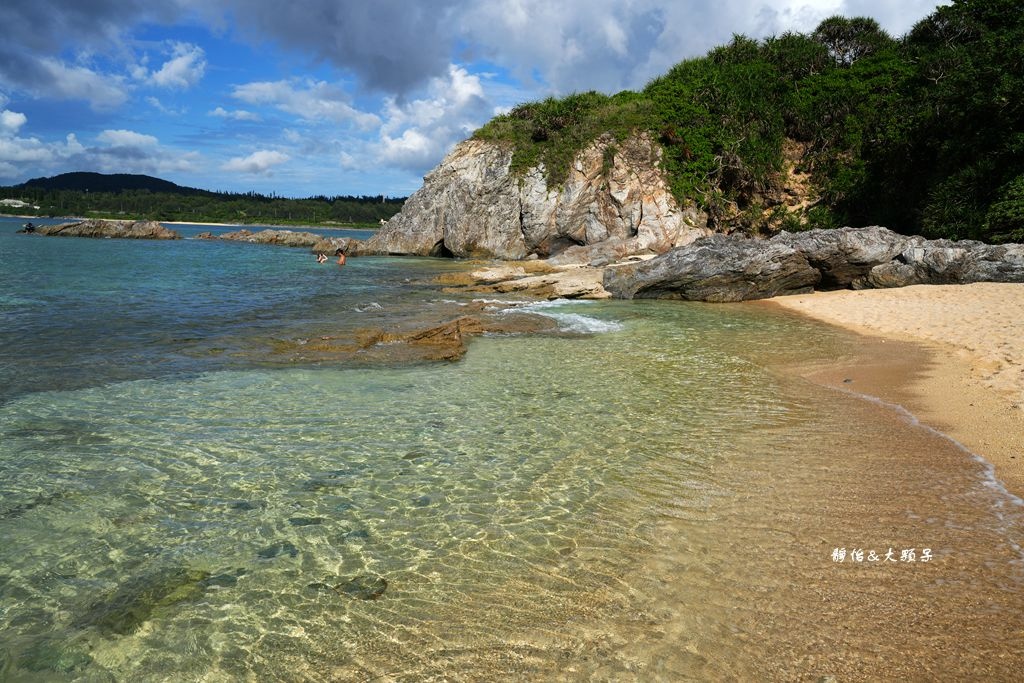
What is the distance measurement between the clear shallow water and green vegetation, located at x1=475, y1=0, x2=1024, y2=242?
69.6 ft

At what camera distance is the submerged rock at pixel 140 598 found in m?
3.95

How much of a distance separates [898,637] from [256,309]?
1898 centimetres

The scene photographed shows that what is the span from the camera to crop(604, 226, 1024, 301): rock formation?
20.5 m

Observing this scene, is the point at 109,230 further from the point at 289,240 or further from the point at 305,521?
the point at 305,521

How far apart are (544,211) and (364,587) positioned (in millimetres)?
40949

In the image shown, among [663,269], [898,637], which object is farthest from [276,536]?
[663,269]

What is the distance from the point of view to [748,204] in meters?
40.0

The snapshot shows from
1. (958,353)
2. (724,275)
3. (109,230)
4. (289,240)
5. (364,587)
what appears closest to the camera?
(364,587)

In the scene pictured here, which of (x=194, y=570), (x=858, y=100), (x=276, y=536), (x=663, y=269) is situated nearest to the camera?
(x=194, y=570)

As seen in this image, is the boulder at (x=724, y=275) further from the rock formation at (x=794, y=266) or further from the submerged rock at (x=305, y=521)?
the submerged rock at (x=305, y=521)

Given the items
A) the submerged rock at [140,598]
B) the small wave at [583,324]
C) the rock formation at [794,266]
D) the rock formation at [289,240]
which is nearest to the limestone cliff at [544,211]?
the rock formation at [289,240]

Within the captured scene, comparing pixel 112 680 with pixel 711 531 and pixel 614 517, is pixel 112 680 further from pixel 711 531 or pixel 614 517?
pixel 711 531

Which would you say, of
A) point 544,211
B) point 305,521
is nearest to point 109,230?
point 544,211

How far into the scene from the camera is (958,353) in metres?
12.0
